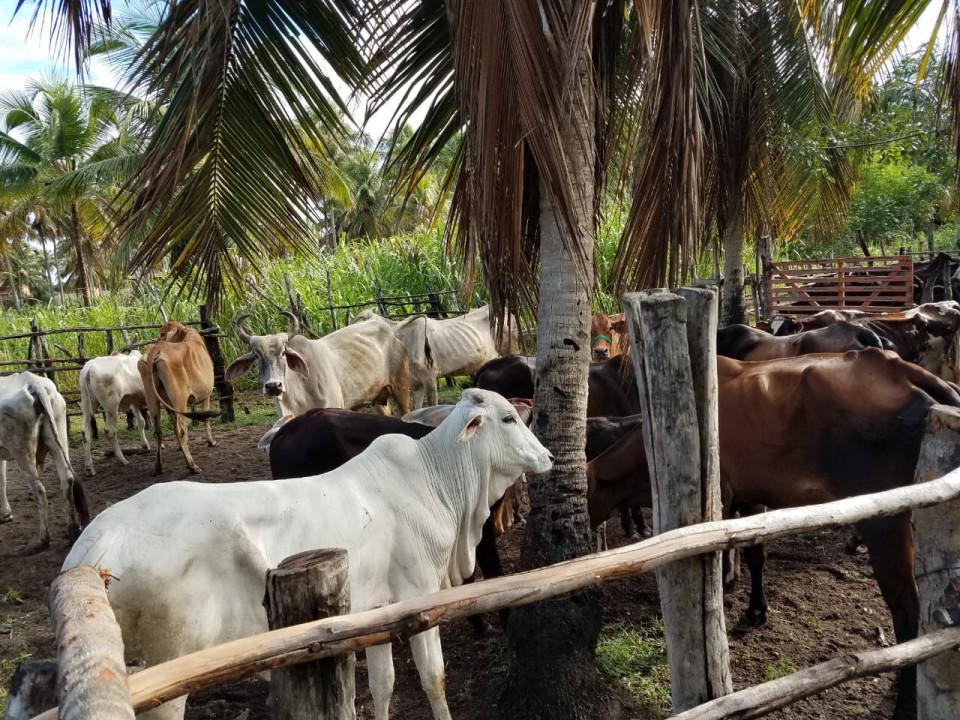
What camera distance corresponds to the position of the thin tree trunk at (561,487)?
3.76 meters

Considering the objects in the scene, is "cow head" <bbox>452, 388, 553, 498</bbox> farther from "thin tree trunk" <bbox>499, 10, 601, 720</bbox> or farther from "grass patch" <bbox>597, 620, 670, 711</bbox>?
"grass patch" <bbox>597, 620, 670, 711</bbox>

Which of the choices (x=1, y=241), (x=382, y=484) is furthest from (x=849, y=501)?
(x=1, y=241)

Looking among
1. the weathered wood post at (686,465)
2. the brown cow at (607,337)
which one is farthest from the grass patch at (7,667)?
the brown cow at (607,337)

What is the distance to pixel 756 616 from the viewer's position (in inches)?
189

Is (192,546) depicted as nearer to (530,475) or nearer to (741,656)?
(530,475)

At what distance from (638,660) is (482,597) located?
8.81 feet

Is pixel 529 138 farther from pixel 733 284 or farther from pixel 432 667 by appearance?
pixel 733 284

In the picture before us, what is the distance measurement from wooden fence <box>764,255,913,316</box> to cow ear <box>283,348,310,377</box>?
8.95 m

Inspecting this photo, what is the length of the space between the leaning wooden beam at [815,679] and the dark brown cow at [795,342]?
4243 mm

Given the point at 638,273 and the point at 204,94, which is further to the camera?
the point at 204,94

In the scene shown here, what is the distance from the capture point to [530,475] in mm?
4262

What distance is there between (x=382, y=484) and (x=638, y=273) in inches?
70.9

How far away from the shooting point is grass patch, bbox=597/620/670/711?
13.2ft

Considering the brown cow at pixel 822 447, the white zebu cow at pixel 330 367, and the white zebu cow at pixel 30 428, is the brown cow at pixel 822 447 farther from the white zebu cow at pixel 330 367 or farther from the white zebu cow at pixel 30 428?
the white zebu cow at pixel 30 428
